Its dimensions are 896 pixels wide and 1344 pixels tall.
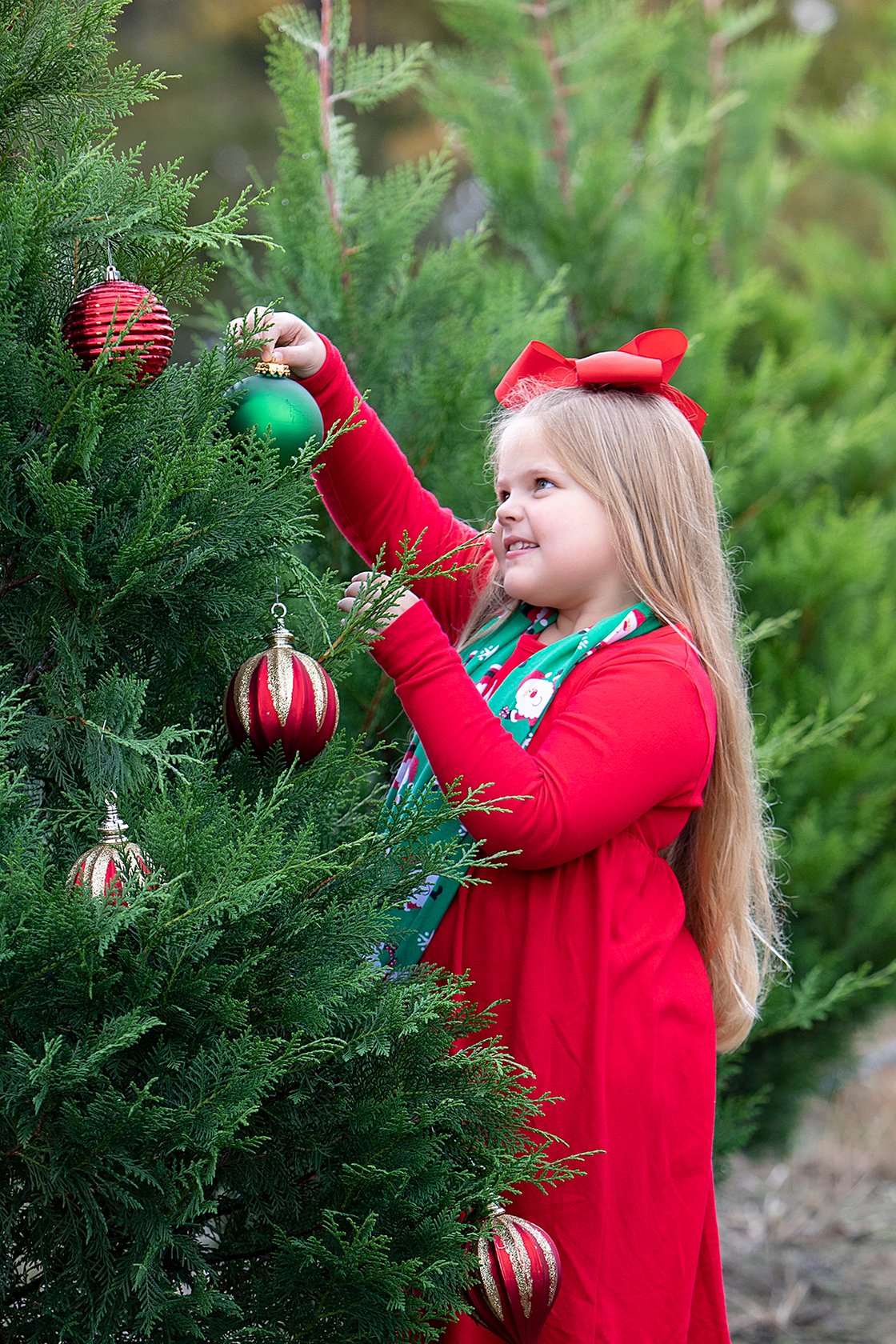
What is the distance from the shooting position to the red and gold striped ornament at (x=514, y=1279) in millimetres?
1517

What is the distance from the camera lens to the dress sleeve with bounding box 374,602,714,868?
168cm

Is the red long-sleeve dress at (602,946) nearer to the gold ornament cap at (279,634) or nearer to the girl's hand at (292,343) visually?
the girl's hand at (292,343)

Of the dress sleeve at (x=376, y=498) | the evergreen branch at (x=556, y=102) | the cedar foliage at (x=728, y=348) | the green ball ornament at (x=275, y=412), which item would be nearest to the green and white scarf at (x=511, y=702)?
the dress sleeve at (x=376, y=498)

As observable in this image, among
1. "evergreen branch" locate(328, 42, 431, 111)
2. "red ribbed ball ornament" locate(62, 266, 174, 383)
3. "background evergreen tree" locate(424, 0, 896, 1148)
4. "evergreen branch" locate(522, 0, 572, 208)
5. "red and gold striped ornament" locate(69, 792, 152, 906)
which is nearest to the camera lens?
"red and gold striped ornament" locate(69, 792, 152, 906)

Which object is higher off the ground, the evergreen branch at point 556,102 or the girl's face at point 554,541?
the evergreen branch at point 556,102

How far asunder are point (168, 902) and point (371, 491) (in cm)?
100

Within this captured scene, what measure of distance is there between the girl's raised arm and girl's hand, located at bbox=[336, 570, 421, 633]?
20cm

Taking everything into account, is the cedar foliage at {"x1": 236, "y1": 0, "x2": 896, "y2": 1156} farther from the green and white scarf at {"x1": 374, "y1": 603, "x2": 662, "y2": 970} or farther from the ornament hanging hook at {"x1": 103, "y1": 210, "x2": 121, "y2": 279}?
the ornament hanging hook at {"x1": 103, "y1": 210, "x2": 121, "y2": 279}

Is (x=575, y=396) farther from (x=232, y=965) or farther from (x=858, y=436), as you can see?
(x=858, y=436)

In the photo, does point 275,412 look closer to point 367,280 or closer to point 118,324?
point 118,324

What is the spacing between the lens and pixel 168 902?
123cm

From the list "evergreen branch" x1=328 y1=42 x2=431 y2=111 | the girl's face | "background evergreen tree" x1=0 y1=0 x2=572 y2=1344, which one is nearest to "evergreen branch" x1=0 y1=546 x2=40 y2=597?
"background evergreen tree" x1=0 y1=0 x2=572 y2=1344

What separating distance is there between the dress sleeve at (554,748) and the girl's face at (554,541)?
0.18 m

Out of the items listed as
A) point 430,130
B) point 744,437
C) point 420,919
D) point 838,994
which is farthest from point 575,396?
point 430,130
